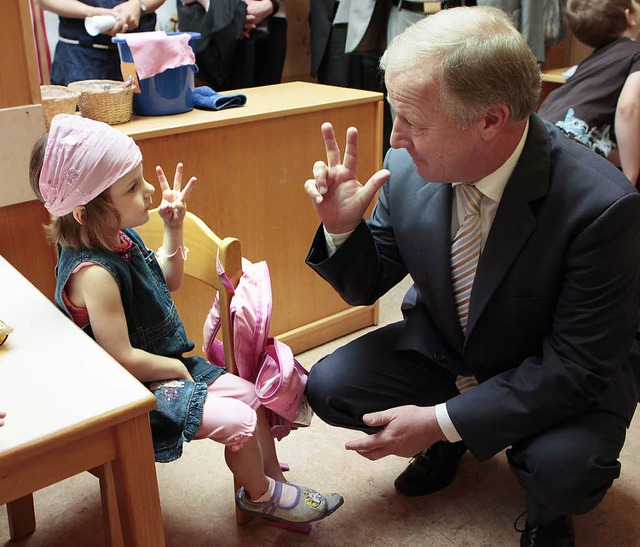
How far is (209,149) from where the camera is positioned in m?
2.04

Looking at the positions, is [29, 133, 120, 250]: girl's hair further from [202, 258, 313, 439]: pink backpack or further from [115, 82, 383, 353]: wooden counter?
[115, 82, 383, 353]: wooden counter

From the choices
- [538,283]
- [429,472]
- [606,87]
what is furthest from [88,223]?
[606,87]

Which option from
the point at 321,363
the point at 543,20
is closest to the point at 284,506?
the point at 321,363

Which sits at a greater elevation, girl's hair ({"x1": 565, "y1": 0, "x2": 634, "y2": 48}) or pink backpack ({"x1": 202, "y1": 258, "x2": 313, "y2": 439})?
girl's hair ({"x1": 565, "y1": 0, "x2": 634, "y2": 48})

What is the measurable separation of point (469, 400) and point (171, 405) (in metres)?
0.57

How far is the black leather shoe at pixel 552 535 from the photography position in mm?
1572

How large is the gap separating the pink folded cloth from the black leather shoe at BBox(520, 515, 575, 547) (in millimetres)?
1460

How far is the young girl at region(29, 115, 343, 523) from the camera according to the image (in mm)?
1313

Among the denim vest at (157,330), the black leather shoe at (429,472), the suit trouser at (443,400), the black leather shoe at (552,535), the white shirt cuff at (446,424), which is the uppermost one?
the denim vest at (157,330)

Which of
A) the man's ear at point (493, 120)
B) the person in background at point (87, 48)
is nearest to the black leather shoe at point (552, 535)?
the man's ear at point (493, 120)

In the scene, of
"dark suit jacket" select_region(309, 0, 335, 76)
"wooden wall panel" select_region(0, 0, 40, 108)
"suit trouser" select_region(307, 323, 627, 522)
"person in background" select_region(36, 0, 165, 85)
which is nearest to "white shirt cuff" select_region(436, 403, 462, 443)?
"suit trouser" select_region(307, 323, 627, 522)

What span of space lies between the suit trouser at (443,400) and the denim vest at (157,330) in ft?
0.91

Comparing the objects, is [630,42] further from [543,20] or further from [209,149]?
[209,149]

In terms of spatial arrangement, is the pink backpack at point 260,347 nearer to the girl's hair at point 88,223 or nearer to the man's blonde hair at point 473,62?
the girl's hair at point 88,223
